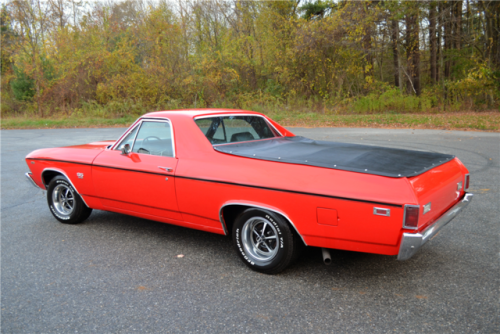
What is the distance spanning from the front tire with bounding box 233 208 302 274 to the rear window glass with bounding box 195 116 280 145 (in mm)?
997

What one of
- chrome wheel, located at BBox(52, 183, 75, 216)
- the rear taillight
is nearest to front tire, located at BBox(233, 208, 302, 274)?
the rear taillight

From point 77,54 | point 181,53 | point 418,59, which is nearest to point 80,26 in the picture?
point 77,54

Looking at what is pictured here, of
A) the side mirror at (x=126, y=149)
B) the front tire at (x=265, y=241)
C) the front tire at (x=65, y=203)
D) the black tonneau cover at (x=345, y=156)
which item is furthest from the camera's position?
the front tire at (x=65, y=203)

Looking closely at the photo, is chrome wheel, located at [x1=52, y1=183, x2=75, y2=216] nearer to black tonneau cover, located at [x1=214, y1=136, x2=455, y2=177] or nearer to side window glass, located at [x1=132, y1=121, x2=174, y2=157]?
side window glass, located at [x1=132, y1=121, x2=174, y2=157]

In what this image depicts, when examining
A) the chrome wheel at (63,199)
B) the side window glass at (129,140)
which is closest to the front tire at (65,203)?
the chrome wheel at (63,199)

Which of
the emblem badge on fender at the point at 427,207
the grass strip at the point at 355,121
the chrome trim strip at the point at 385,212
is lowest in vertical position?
the grass strip at the point at 355,121

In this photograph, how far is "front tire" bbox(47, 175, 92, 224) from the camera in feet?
16.1

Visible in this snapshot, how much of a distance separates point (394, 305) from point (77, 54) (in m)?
28.7

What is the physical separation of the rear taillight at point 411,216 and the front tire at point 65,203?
12.7 feet

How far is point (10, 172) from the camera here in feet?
28.1

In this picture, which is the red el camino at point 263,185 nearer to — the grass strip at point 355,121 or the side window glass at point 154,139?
the side window glass at point 154,139

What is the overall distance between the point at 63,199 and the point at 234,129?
2.50m

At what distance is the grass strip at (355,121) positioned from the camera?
15.8m

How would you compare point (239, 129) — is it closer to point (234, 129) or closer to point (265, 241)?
point (234, 129)
